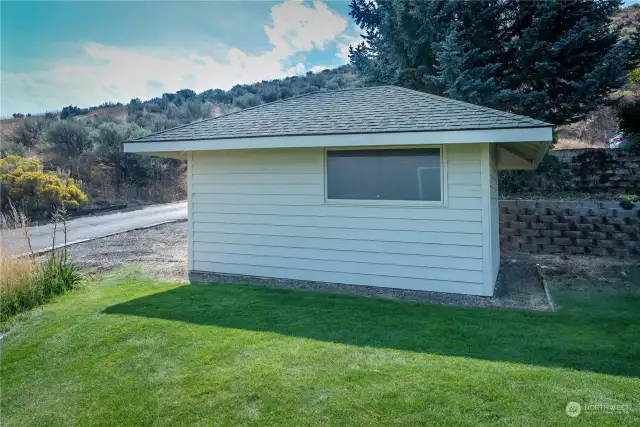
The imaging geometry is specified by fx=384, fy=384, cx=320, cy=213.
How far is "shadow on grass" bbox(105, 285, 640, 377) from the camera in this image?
11.1 ft

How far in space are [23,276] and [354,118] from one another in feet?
17.5

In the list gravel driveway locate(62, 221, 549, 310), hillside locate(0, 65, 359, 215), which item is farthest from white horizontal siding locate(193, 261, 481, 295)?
hillside locate(0, 65, 359, 215)

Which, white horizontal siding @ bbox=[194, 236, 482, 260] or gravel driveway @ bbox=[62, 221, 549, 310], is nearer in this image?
gravel driveway @ bbox=[62, 221, 549, 310]

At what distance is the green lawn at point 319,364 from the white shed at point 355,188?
1.01m

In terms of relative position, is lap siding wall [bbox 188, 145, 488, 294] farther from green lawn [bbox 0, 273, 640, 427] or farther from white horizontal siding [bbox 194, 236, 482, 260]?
green lawn [bbox 0, 273, 640, 427]

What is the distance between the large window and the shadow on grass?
1.62m

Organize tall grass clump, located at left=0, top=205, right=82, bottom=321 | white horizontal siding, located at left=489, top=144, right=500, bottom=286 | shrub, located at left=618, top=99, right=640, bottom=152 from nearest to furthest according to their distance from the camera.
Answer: tall grass clump, located at left=0, top=205, right=82, bottom=321 < white horizontal siding, located at left=489, top=144, right=500, bottom=286 < shrub, located at left=618, top=99, right=640, bottom=152

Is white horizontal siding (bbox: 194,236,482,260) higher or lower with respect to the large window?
lower

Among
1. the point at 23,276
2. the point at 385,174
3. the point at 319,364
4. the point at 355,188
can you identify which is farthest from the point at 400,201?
the point at 23,276

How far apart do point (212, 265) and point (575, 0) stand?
38.4ft

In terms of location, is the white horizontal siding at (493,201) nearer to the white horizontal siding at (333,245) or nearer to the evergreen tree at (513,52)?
the white horizontal siding at (333,245)

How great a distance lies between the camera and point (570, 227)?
337 inches

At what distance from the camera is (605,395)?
2.62 meters

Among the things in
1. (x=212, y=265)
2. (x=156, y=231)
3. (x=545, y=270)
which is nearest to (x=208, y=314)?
(x=212, y=265)
